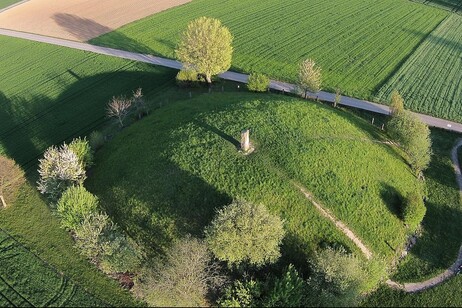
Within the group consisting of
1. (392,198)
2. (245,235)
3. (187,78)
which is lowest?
(392,198)

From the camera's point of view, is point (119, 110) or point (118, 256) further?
point (119, 110)

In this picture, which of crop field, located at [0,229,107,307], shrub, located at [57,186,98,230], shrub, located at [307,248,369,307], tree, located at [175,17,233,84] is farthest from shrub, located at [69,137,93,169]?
shrub, located at [307,248,369,307]

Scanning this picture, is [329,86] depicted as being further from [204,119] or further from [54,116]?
[54,116]

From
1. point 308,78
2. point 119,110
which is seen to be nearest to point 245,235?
point 119,110

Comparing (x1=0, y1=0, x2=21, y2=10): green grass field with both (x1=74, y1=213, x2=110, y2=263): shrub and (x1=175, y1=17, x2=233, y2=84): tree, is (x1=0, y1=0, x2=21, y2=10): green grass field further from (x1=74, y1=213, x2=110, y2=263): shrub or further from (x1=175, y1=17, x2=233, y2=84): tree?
(x1=74, y1=213, x2=110, y2=263): shrub

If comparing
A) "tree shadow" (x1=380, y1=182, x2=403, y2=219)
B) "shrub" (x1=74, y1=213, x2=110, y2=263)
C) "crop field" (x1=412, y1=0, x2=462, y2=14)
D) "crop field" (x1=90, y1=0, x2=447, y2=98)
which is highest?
"shrub" (x1=74, y1=213, x2=110, y2=263)

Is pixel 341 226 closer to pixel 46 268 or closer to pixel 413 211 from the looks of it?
pixel 413 211
